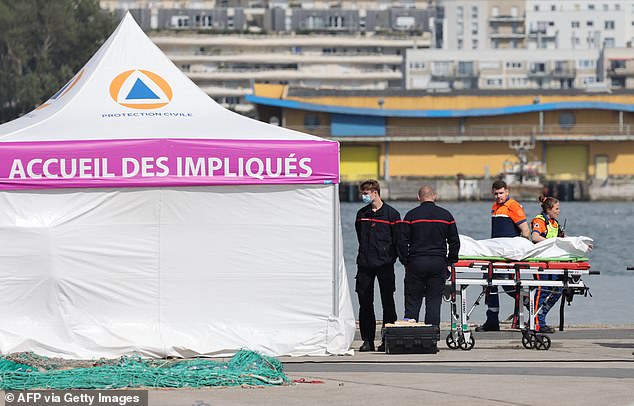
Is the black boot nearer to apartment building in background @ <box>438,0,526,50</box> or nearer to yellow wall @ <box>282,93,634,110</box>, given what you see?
yellow wall @ <box>282,93,634,110</box>

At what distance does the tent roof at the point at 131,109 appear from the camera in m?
15.3

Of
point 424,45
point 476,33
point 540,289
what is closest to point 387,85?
point 424,45

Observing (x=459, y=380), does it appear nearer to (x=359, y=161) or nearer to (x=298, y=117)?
(x=298, y=117)

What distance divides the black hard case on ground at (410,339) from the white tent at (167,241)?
531 mm

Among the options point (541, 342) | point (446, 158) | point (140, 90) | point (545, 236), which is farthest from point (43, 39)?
point (541, 342)

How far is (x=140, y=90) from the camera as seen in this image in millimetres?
16172

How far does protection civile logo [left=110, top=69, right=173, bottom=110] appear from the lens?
16031mm

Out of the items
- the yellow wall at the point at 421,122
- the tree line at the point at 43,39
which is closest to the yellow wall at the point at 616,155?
the yellow wall at the point at 421,122

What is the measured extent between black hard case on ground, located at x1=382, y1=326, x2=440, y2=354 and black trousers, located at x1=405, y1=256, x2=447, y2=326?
1.80ft

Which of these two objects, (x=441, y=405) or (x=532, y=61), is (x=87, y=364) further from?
(x=532, y=61)

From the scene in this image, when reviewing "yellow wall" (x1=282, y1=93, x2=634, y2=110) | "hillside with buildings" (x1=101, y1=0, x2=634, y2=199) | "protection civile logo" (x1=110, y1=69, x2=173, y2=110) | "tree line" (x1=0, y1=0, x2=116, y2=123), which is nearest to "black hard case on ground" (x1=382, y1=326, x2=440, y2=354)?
"protection civile logo" (x1=110, y1=69, x2=173, y2=110)

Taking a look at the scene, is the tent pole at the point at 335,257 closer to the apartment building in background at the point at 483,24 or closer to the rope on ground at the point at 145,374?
the rope on ground at the point at 145,374

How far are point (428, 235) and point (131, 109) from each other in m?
3.27

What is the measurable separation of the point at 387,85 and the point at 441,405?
148 metres
